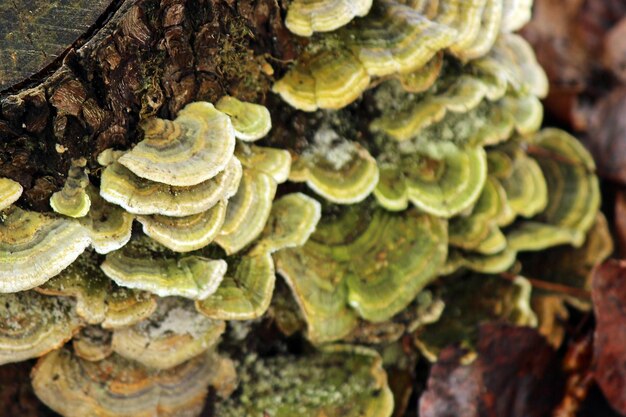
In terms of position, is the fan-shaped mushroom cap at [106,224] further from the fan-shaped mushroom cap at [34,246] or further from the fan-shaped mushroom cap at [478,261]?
the fan-shaped mushroom cap at [478,261]

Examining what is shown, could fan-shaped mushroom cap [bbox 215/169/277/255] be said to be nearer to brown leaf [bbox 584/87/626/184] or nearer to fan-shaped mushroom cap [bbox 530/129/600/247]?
fan-shaped mushroom cap [bbox 530/129/600/247]

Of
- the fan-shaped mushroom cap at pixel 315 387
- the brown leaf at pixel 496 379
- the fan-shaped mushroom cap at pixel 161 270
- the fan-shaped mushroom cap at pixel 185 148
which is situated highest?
the fan-shaped mushroom cap at pixel 185 148

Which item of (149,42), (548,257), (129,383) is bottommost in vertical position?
(548,257)

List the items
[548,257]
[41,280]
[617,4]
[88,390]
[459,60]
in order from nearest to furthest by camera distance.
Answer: [41,280], [88,390], [459,60], [548,257], [617,4]

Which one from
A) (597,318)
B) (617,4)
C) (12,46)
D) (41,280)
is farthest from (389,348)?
(617,4)

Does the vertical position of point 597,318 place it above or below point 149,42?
below

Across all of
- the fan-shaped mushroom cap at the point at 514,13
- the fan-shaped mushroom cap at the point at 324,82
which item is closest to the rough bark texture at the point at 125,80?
the fan-shaped mushroom cap at the point at 324,82

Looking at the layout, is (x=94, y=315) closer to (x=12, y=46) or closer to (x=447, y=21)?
(x=12, y=46)
